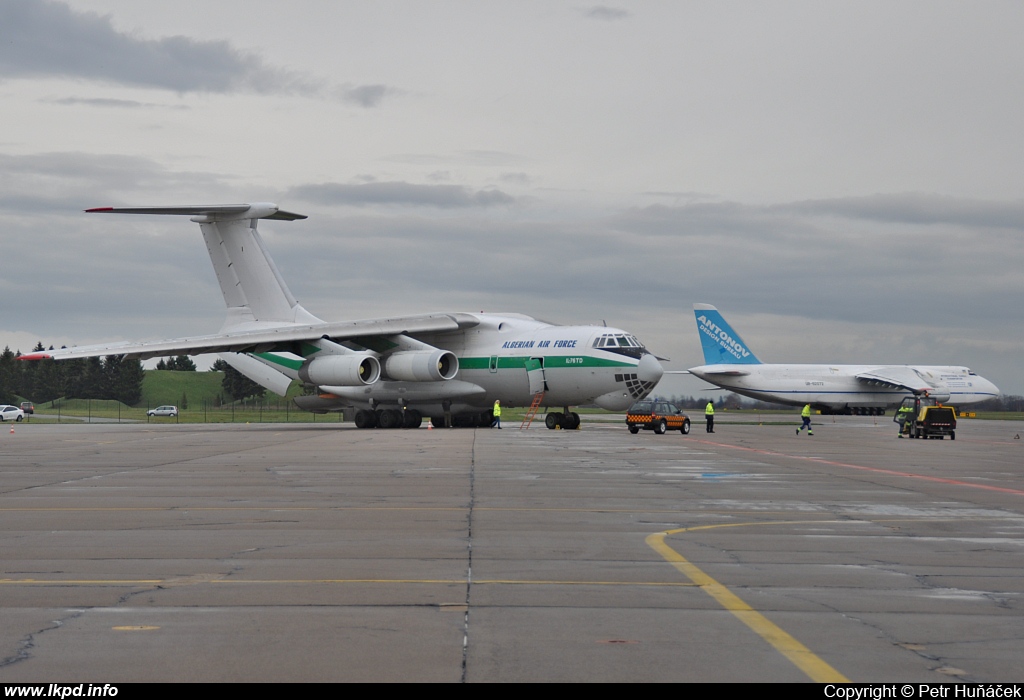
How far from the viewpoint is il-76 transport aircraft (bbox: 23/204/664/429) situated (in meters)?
41.5

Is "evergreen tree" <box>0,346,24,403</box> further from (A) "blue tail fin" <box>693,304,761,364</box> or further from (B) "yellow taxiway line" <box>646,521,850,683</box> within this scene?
(B) "yellow taxiway line" <box>646,521,850,683</box>

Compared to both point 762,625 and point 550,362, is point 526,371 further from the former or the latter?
point 762,625

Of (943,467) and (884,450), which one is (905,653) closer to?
(943,467)

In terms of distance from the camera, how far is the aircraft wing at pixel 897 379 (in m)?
78.6

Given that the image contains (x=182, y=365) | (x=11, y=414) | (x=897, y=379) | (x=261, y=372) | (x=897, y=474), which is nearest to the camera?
(x=897, y=474)

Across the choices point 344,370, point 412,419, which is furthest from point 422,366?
point 412,419

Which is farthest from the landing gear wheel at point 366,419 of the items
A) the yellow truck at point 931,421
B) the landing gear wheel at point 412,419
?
the yellow truck at point 931,421

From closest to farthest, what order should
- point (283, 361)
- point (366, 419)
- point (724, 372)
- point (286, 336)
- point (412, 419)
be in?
point (286, 336), point (412, 419), point (366, 419), point (283, 361), point (724, 372)

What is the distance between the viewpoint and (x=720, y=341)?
79.9 meters

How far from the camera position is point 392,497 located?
15.3 meters

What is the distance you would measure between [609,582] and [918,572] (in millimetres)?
2774

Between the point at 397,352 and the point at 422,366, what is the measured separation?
2182 mm

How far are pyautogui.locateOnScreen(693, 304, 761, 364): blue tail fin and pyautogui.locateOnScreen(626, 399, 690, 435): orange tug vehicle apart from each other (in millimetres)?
36297

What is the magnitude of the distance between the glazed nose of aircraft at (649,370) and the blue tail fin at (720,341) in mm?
39716
